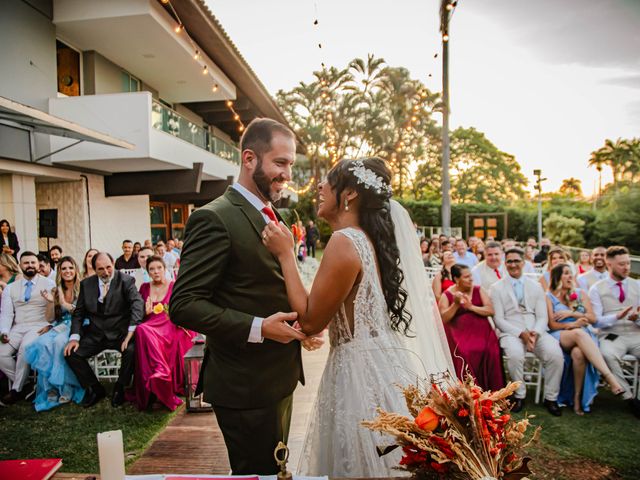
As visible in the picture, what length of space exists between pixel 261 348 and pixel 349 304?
1.95 ft

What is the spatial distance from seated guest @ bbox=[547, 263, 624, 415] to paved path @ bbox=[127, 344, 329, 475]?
2.85 m

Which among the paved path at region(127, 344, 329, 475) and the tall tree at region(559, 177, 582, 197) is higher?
the tall tree at region(559, 177, 582, 197)

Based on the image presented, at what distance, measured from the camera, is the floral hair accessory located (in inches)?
84.5

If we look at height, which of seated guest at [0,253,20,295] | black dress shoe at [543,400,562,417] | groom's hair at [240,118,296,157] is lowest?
black dress shoe at [543,400,562,417]

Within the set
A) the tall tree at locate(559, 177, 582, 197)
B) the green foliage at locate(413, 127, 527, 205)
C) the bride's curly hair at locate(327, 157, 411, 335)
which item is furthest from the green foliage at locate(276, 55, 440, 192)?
the tall tree at locate(559, 177, 582, 197)

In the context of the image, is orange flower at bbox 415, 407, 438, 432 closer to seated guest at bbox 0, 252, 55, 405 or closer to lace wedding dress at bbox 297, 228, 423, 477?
lace wedding dress at bbox 297, 228, 423, 477

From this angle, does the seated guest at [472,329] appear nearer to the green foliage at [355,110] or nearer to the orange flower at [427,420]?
the orange flower at [427,420]

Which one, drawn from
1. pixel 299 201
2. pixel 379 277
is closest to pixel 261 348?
pixel 379 277

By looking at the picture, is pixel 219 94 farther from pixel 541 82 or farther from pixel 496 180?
pixel 496 180

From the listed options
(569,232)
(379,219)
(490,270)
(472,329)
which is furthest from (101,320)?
(569,232)

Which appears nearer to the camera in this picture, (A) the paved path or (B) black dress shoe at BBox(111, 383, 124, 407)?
(A) the paved path

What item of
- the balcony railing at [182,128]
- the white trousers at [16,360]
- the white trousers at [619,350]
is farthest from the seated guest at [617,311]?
the balcony railing at [182,128]

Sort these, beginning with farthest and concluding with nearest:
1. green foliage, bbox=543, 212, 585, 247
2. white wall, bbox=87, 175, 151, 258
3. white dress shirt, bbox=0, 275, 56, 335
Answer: green foliage, bbox=543, 212, 585, 247, white wall, bbox=87, 175, 151, 258, white dress shirt, bbox=0, 275, 56, 335

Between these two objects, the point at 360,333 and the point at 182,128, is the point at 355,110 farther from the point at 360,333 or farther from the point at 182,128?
the point at 360,333
